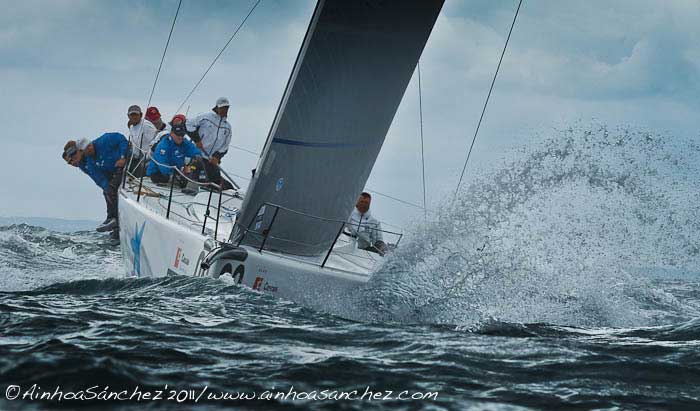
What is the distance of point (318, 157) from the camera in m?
5.09

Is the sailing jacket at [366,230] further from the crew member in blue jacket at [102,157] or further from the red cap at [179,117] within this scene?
the crew member in blue jacket at [102,157]

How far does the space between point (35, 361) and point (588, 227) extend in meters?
5.34

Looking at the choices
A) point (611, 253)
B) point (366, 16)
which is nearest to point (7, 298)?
point (366, 16)

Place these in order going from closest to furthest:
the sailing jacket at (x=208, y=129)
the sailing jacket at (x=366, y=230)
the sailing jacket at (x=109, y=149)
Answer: the sailing jacket at (x=366, y=230) < the sailing jacket at (x=208, y=129) < the sailing jacket at (x=109, y=149)

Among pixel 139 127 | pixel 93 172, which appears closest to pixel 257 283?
pixel 139 127

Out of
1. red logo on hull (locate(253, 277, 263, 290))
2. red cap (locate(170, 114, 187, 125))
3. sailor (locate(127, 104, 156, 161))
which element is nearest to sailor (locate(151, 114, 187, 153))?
red cap (locate(170, 114, 187, 125))

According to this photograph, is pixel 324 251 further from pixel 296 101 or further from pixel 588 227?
pixel 588 227

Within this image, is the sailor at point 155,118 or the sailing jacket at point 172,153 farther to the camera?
the sailor at point 155,118

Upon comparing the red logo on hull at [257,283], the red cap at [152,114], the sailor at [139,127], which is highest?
the red cap at [152,114]

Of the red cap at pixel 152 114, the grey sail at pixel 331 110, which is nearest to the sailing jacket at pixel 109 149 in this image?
the red cap at pixel 152 114

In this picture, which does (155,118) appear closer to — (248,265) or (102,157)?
(102,157)

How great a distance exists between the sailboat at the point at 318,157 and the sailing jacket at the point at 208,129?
2841 millimetres

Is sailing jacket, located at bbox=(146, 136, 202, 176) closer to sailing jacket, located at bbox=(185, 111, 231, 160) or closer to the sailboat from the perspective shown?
sailing jacket, located at bbox=(185, 111, 231, 160)

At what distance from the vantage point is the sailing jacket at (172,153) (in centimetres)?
746
